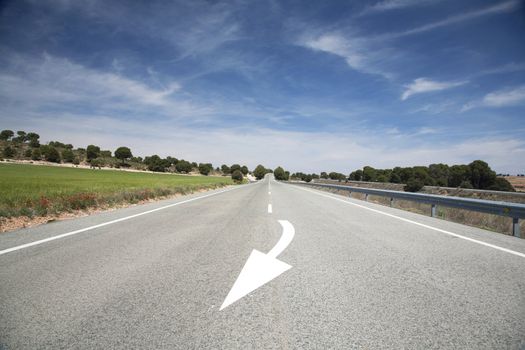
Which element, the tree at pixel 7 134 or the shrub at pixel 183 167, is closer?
the shrub at pixel 183 167

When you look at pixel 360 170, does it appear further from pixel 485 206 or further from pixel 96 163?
pixel 485 206

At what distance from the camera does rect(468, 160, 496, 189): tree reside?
187 ft

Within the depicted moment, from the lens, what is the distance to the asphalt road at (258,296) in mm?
1991

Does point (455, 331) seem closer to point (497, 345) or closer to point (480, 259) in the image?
point (497, 345)

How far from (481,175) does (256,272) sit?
74.4 meters

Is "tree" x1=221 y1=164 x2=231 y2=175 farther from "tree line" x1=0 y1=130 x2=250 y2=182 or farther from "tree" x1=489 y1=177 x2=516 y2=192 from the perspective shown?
"tree" x1=489 y1=177 x2=516 y2=192

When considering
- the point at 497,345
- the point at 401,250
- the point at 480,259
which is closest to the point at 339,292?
the point at 497,345

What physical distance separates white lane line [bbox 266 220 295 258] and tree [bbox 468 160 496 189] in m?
68.0

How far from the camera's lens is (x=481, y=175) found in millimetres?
58500

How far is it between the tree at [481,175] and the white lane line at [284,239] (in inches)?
2678

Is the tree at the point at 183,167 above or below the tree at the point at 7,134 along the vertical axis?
below

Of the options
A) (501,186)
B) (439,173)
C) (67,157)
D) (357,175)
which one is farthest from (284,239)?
(357,175)

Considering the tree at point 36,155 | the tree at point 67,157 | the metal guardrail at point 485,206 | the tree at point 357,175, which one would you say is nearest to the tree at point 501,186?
the metal guardrail at point 485,206

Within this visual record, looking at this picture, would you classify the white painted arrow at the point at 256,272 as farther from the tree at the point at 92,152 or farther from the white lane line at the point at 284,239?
the tree at the point at 92,152
